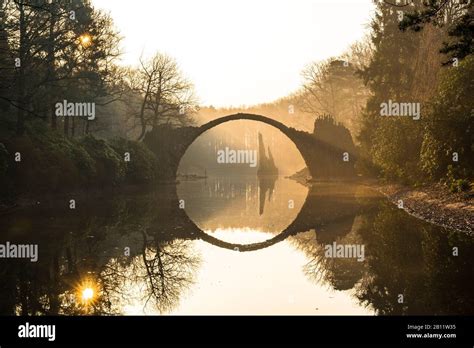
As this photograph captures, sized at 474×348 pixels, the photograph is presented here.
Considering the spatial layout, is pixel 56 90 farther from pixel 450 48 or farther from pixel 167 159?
pixel 450 48

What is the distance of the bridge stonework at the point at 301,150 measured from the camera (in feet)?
168

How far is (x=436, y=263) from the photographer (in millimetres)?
11078

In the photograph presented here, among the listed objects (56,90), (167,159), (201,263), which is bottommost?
(201,263)

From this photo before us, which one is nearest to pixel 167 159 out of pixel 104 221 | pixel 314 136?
pixel 314 136

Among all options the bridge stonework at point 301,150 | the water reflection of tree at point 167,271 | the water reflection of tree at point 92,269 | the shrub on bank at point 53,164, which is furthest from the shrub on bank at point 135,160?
the water reflection of tree at point 167,271

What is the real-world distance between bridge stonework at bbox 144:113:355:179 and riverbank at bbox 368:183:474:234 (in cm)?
2461

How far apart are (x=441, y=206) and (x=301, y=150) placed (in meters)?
33.4

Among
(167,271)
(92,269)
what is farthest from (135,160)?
(167,271)

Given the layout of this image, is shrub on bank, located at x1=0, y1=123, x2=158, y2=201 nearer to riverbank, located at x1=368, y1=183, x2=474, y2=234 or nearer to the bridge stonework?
the bridge stonework

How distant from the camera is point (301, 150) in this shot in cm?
5241

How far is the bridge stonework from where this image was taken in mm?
51156

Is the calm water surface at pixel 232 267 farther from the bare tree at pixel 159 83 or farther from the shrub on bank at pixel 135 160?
the bare tree at pixel 159 83

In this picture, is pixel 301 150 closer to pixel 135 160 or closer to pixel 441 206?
pixel 135 160

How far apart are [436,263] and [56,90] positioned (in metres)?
27.6
